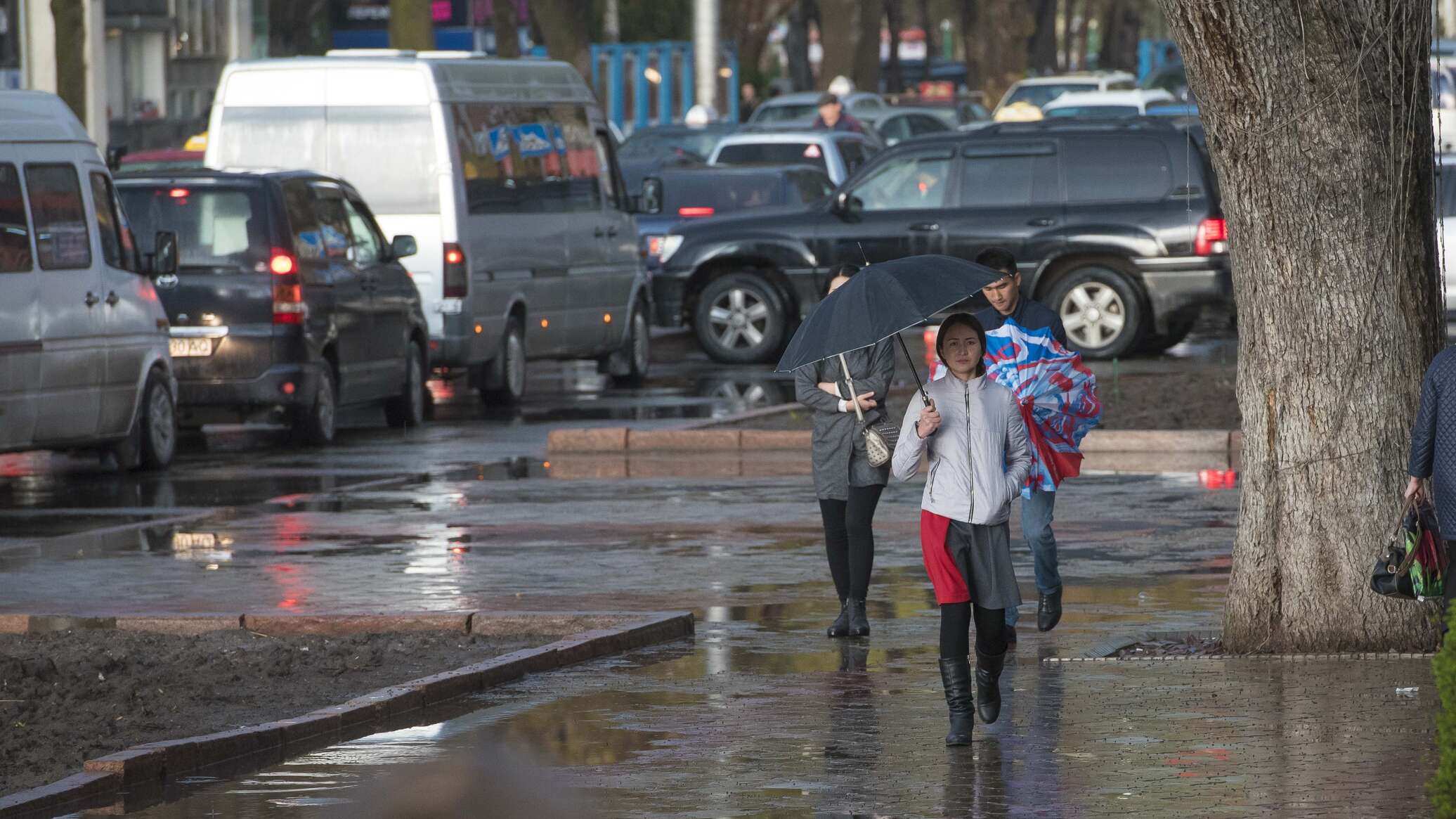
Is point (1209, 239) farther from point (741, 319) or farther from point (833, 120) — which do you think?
point (833, 120)

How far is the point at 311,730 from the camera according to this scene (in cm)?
830

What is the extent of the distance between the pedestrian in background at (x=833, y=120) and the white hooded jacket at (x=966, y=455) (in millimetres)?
23472

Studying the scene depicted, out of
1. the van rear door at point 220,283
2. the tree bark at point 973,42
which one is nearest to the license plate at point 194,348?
the van rear door at point 220,283

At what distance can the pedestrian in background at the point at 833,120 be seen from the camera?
3206 centimetres

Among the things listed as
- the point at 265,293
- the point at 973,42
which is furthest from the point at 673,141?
the point at 973,42

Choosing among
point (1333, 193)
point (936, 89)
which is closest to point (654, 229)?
point (1333, 193)

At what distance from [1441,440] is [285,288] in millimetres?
10628

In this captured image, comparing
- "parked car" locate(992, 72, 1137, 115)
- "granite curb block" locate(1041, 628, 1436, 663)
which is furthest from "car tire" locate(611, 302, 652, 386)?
"parked car" locate(992, 72, 1137, 115)

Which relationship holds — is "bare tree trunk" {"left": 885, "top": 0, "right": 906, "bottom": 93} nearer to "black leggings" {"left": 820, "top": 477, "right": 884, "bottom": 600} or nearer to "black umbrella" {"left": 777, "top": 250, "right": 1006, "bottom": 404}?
"black leggings" {"left": 820, "top": 477, "right": 884, "bottom": 600}

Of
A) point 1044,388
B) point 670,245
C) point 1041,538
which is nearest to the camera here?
point 1044,388

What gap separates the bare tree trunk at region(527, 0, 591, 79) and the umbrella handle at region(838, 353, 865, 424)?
105 ft

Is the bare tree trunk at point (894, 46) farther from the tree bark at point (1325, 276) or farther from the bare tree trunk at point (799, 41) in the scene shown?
the tree bark at point (1325, 276)

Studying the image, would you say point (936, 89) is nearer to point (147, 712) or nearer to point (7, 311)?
point (7, 311)

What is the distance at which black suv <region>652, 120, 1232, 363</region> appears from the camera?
22750mm
